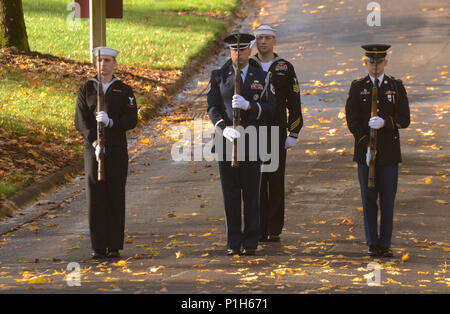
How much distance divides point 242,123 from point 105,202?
166 centimetres

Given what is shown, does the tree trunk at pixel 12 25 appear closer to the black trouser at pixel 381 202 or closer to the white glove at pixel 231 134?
the white glove at pixel 231 134

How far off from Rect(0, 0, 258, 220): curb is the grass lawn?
146mm

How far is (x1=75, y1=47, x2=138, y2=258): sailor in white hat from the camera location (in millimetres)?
9742

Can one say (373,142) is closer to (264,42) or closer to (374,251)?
(374,251)

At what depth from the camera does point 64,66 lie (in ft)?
67.3

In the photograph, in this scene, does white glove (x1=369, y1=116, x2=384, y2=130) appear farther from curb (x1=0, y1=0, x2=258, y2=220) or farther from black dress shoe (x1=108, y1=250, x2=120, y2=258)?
curb (x1=0, y1=0, x2=258, y2=220)

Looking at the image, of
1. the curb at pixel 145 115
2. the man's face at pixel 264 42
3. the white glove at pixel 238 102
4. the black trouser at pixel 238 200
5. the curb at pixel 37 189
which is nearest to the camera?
the white glove at pixel 238 102

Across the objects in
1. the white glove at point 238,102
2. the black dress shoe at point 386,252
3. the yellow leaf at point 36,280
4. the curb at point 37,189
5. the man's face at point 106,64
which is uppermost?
the man's face at point 106,64

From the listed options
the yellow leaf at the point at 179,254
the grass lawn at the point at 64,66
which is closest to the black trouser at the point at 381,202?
the yellow leaf at the point at 179,254

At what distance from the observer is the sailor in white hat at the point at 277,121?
399 inches

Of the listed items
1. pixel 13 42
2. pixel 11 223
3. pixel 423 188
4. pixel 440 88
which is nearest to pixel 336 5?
pixel 440 88

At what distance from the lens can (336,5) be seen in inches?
1203

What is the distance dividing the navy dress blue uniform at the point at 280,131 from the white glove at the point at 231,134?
92 centimetres

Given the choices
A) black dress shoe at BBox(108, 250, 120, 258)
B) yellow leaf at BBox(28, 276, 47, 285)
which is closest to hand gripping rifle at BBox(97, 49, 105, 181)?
black dress shoe at BBox(108, 250, 120, 258)
